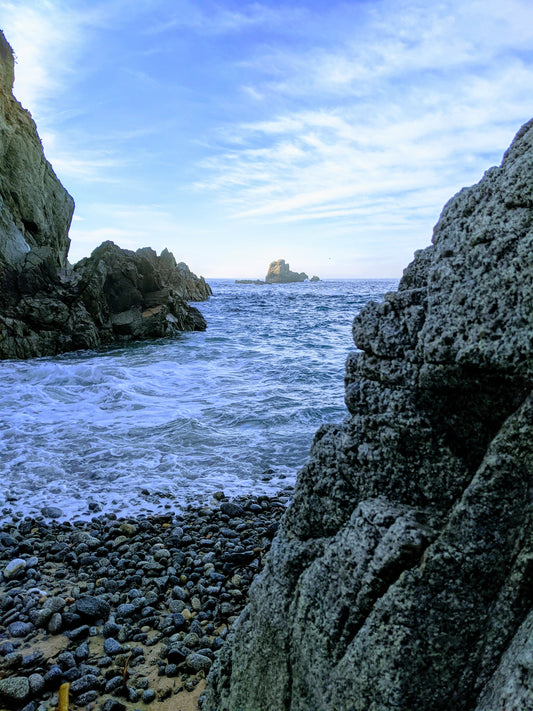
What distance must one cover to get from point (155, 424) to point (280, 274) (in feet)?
528

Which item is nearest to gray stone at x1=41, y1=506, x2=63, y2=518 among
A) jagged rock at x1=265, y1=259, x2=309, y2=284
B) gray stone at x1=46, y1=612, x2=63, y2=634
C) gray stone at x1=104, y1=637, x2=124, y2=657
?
gray stone at x1=46, y1=612, x2=63, y2=634

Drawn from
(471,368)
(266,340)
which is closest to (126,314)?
(266,340)

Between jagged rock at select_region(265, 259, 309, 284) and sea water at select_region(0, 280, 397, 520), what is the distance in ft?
492

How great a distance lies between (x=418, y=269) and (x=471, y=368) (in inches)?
33.3

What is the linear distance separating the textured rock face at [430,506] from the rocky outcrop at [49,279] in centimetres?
1837

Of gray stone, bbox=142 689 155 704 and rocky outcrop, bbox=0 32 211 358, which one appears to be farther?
rocky outcrop, bbox=0 32 211 358

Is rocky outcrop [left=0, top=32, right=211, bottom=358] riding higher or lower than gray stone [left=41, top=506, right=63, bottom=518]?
higher

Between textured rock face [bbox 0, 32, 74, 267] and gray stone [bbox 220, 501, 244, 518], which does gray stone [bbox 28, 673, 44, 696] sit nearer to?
gray stone [bbox 220, 501, 244, 518]

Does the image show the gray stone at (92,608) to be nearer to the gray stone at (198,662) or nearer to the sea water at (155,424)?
the gray stone at (198,662)

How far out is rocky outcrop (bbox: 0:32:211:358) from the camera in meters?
19.3

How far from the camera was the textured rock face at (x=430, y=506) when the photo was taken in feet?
6.02

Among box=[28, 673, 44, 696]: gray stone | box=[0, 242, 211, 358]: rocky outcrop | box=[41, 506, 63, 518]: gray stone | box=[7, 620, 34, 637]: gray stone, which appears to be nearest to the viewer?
box=[28, 673, 44, 696]: gray stone

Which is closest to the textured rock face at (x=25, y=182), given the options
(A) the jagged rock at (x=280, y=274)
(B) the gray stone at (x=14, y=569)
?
(B) the gray stone at (x=14, y=569)

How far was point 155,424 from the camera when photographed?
1034cm
